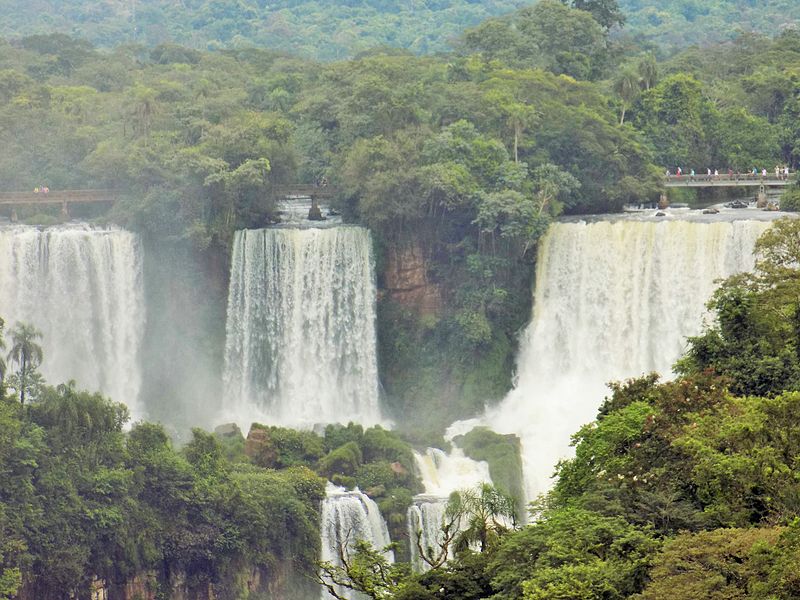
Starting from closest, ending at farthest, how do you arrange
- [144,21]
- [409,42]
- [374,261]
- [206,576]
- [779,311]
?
[779,311] → [206,576] → [374,261] → [409,42] → [144,21]

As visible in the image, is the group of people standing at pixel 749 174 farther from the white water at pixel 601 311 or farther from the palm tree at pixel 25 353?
the palm tree at pixel 25 353

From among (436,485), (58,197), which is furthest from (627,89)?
(436,485)

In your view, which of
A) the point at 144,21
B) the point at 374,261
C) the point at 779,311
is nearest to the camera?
the point at 779,311

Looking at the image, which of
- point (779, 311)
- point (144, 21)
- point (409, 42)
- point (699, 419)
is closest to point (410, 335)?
point (779, 311)

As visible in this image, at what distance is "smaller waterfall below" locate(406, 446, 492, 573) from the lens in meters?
46.0

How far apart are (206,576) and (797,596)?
20.4 metres

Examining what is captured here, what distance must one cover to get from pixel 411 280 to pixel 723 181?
34.9 ft

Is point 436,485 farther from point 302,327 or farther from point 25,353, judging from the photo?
point 25,353

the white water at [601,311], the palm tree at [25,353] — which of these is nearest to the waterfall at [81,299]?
the palm tree at [25,353]

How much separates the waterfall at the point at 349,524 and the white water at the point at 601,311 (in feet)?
18.2

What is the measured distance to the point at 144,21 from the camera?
122 m

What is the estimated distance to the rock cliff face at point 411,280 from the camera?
2221 inches

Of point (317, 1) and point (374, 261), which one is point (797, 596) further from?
point (317, 1)

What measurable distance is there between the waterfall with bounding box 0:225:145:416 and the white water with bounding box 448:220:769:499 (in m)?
10.4
